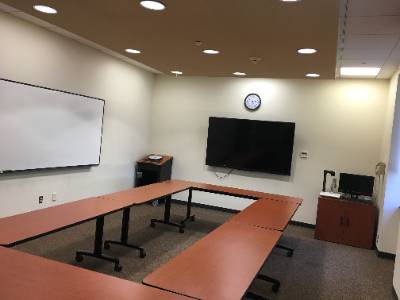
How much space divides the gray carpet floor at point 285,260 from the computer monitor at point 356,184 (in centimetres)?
87

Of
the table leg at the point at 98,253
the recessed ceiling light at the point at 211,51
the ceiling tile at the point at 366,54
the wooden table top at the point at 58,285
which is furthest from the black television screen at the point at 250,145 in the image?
the wooden table top at the point at 58,285

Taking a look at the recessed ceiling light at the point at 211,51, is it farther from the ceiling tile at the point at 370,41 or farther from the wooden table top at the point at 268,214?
the wooden table top at the point at 268,214

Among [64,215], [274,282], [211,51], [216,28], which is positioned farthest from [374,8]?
[64,215]

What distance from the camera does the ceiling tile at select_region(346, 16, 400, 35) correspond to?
2.89 meters

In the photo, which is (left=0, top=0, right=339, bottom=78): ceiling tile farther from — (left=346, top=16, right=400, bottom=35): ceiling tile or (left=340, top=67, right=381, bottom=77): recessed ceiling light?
(left=340, top=67, right=381, bottom=77): recessed ceiling light

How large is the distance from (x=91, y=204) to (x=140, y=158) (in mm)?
3692

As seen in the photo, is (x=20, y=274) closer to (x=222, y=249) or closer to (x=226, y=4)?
(x=222, y=249)

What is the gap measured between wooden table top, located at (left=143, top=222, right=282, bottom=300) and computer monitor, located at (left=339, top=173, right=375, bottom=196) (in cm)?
305

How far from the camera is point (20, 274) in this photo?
174 cm

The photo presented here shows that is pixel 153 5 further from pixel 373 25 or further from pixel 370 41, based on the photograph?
pixel 370 41

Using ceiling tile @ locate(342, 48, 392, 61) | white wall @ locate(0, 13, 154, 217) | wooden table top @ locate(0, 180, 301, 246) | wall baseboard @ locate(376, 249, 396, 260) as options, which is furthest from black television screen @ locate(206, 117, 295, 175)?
ceiling tile @ locate(342, 48, 392, 61)

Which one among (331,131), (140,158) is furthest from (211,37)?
(140,158)

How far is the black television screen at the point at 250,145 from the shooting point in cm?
625

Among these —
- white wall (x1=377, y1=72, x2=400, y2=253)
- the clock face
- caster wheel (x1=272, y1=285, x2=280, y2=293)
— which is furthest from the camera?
the clock face
